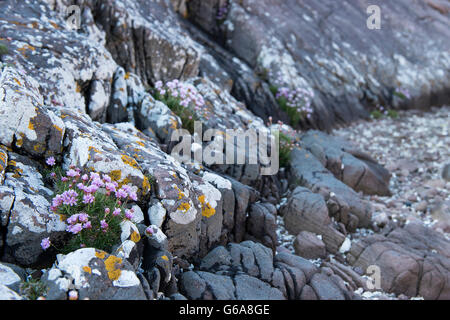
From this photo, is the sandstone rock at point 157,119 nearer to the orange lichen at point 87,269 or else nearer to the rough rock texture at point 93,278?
the rough rock texture at point 93,278

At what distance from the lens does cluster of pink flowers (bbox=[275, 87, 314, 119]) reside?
611 inches

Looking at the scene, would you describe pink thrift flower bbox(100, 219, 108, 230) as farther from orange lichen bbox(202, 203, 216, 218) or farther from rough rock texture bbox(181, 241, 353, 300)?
orange lichen bbox(202, 203, 216, 218)

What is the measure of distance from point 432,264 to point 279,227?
3328 millimetres

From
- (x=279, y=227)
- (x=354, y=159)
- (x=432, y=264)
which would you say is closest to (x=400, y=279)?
(x=432, y=264)

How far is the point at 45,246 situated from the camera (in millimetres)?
4367

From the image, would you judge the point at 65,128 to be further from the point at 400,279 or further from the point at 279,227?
the point at 400,279

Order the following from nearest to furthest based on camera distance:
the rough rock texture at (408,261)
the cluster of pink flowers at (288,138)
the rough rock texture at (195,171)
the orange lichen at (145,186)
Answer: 1. the rough rock texture at (195,171)
2. the orange lichen at (145,186)
3. the rough rock texture at (408,261)
4. the cluster of pink flowers at (288,138)

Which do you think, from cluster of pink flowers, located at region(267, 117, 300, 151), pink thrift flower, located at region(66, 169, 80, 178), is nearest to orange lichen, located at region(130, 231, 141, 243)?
pink thrift flower, located at region(66, 169, 80, 178)

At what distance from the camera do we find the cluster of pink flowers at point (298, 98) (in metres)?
15.5

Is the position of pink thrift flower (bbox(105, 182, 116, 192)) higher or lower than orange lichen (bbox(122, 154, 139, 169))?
lower

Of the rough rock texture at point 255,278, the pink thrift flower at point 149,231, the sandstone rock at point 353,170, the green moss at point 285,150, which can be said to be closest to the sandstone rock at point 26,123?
the pink thrift flower at point 149,231

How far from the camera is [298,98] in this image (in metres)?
16.3
